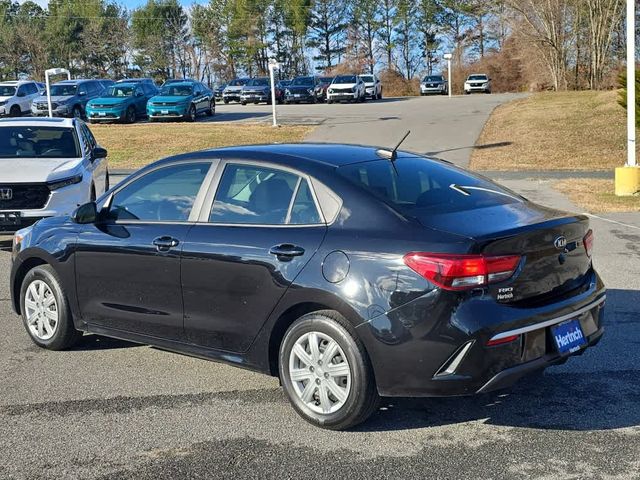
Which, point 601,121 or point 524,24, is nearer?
point 601,121

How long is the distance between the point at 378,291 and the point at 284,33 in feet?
283

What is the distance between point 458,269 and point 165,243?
81.0 inches

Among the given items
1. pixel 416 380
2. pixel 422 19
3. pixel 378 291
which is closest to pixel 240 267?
pixel 378 291

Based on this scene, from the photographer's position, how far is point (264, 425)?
4.59 metres

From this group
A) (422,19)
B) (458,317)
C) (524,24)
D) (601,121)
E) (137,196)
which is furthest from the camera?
(422,19)

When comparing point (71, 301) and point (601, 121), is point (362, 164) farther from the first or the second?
point (601, 121)

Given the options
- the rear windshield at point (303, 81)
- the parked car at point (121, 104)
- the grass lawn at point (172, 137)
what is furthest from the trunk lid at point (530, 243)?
the rear windshield at point (303, 81)

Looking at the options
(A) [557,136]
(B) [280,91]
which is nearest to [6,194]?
(A) [557,136]

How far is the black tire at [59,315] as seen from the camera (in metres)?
5.96

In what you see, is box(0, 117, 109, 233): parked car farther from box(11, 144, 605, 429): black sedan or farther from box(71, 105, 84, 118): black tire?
box(71, 105, 84, 118): black tire

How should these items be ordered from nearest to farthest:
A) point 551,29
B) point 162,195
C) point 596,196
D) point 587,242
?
point 587,242
point 162,195
point 596,196
point 551,29

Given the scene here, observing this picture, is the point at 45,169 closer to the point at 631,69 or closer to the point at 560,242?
the point at 560,242

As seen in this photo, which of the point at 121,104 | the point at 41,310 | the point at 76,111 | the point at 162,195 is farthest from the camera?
the point at 76,111

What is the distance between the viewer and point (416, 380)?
4195mm
